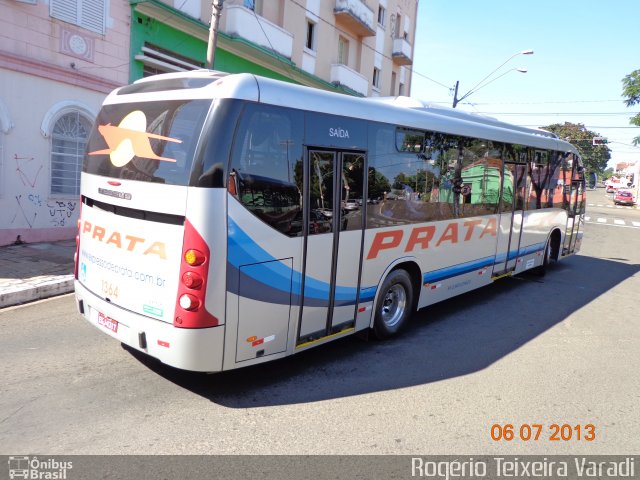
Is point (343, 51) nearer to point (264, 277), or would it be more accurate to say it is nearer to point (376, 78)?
point (376, 78)

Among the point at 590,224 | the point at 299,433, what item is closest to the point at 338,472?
the point at 299,433

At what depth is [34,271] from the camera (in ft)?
26.5

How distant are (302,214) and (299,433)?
1.96 meters

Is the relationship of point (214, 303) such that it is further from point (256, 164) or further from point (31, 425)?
point (31, 425)

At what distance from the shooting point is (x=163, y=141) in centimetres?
416

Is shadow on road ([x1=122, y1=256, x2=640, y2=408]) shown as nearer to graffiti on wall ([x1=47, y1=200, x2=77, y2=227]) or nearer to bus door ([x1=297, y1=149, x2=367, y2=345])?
bus door ([x1=297, y1=149, x2=367, y2=345])

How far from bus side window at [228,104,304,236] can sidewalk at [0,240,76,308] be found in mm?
4762

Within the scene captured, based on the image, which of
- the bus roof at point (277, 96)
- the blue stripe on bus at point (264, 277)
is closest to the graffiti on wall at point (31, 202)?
the bus roof at point (277, 96)

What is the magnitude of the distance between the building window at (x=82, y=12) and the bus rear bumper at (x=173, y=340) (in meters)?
8.63

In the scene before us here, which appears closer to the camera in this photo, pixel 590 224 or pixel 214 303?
pixel 214 303

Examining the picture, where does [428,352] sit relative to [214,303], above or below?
below

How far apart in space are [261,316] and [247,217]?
0.91 m

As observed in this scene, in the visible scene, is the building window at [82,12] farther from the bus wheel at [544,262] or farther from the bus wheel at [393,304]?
the bus wheel at [544,262]

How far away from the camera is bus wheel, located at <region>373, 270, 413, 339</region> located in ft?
19.6
